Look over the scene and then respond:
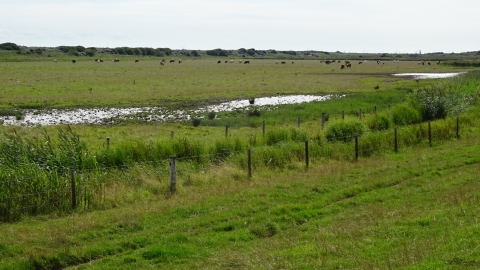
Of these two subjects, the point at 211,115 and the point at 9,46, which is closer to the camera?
the point at 211,115

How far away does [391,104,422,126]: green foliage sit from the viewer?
99.6ft

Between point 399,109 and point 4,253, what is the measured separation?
25.8m

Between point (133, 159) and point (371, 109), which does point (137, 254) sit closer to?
point (133, 159)

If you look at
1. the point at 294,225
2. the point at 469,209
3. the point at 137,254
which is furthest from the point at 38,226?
the point at 469,209

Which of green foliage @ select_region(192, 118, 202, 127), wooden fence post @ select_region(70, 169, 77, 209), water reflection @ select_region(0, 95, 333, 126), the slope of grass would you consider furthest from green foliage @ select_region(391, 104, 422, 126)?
wooden fence post @ select_region(70, 169, 77, 209)

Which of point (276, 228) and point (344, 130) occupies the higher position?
point (344, 130)

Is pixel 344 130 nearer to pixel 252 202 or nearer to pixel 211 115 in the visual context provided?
pixel 252 202

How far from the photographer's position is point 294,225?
12.3 metres

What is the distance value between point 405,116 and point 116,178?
20.2 metres

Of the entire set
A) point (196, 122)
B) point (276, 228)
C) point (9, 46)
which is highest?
point (9, 46)

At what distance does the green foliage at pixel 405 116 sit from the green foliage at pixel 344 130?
5634 mm

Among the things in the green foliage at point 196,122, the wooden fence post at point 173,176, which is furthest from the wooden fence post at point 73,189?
the green foliage at point 196,122

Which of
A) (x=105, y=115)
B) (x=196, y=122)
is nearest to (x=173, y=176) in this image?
(x=196, y=122)

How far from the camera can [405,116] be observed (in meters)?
30.9
